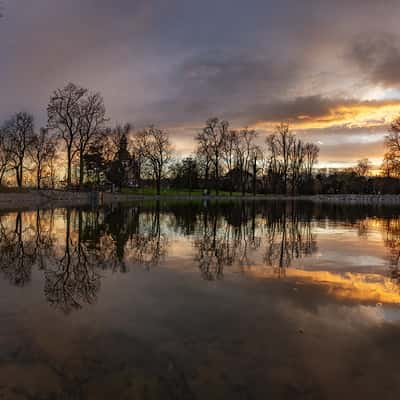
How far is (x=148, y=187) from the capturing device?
8900 centimetres

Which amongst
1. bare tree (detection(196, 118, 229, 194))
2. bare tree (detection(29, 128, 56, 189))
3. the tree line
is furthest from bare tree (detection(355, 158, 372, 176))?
bare tree (detection(29, 128, 56, 189))

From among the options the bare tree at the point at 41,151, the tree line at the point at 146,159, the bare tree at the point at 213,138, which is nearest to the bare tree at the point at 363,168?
the tree line at the point at 146,159

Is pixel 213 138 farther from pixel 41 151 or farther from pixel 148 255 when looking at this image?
pixel 148 255

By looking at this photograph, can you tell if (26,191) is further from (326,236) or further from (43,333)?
(43,333)

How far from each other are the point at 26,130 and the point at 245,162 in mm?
46607

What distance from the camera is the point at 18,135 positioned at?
54750 millimetres

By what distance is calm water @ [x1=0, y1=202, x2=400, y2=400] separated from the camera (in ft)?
10.8

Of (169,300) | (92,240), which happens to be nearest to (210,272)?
(169,300)

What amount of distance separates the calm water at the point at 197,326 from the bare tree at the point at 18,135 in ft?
169

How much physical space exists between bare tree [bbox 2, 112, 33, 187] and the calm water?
169 ft

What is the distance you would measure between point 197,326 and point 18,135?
58.6m

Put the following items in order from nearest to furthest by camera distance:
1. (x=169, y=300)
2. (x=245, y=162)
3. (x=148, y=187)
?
1. (x=169, y=300)
2. (x=245, y=162)
3. (x=148, y=187)

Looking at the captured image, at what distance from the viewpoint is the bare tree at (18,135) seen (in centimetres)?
5422

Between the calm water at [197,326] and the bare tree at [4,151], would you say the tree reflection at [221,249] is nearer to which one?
the calm water at [197,326]
